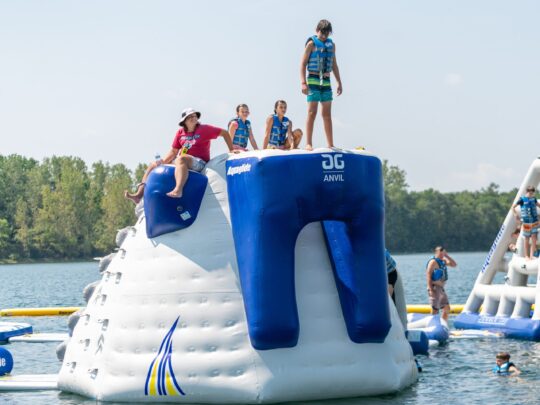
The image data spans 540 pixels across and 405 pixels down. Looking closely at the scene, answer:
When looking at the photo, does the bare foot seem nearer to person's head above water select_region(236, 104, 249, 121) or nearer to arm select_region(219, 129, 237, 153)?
arm select_region(219, 129, 237, 153)

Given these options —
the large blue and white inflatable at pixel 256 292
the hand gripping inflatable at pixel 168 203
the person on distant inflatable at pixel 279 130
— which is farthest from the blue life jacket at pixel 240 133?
the hand gripping inflatable at pixel 168 203

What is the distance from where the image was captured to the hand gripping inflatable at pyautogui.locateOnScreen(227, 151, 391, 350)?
1273 centimetres

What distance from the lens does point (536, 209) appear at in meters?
22.1

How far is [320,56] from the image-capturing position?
13.6 m

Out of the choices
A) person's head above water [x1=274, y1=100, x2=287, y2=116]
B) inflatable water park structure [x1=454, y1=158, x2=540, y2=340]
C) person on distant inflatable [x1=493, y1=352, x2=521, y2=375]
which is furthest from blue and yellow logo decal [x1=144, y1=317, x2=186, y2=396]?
inflatable water park structure [x1=454, y1=158, x2=540, y2=340]

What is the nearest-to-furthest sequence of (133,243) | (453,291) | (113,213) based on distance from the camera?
(133,243) < (453,291) < (113,213)

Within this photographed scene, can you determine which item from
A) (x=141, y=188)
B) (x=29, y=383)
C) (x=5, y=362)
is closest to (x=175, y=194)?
(x=141, y=188)

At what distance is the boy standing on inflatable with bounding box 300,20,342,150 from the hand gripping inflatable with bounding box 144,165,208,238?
1.59 m

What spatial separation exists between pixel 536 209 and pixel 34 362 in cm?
1093

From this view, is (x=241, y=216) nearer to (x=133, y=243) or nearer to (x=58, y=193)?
(x=133, y=243)

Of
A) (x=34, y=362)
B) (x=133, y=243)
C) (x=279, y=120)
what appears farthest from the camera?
(x=34, y=362)

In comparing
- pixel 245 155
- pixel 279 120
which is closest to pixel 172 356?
pixel 245 155

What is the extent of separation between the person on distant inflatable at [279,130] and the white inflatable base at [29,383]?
471cm

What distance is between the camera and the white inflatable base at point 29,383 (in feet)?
48.8
